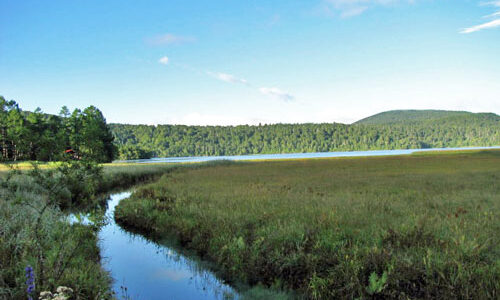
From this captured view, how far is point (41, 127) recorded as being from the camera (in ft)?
248

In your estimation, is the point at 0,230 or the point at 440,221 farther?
the point at 440,221

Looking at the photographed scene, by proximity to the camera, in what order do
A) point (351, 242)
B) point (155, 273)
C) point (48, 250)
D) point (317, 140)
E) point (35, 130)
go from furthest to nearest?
point (317, 140) < point (35, 130) < point (155, 273) < point (351, 242) < point (48, 250)

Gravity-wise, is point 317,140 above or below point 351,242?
above

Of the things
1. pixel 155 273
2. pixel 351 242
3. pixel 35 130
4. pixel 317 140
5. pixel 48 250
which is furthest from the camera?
pixel 317 140

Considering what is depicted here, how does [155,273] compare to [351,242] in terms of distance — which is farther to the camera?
[155,273]

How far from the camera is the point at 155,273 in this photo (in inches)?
352

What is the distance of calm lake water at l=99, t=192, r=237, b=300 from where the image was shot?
761 centimetres

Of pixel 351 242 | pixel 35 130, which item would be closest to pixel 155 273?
pixel 351 242

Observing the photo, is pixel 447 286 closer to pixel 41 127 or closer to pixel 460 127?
pixel 41 127

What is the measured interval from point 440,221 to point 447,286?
12.7ft

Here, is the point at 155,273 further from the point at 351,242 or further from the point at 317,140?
the point at 317,140

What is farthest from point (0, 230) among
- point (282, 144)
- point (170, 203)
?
point (282, 144)

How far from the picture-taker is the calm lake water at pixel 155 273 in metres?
7.61

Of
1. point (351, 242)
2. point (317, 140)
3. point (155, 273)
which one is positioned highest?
point (317, 140)
